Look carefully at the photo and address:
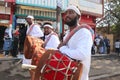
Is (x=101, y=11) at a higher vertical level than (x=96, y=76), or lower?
higher

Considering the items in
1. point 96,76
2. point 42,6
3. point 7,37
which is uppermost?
point 42,6

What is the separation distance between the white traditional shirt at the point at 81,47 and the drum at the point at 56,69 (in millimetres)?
128

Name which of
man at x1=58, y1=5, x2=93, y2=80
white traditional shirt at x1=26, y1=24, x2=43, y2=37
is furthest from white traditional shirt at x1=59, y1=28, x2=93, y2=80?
white traditional shirt at x1=26, y1=24, x2=43, y2=37

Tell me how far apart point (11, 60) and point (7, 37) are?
3.24m

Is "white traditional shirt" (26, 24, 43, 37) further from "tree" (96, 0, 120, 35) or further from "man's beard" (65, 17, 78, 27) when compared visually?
"tree" (96, 0, 120, 35)

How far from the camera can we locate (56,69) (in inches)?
145

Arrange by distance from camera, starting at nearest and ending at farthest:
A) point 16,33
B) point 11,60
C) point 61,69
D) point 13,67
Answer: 1. point 61,69
2. point 13,67
3. point 11,60
4. point 16,33

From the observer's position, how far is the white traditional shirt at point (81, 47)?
3777 millimetres

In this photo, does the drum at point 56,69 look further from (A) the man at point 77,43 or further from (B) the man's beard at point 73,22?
(B) the man's beard at point 73,22

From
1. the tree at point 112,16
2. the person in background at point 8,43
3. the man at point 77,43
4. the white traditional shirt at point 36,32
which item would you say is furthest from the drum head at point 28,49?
the tree at point 112,16

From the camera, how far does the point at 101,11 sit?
2970 cm

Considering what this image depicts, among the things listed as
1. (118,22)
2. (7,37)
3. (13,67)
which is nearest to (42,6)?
(7,37)

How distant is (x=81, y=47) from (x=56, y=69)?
42cm

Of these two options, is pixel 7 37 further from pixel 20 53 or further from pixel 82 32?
pixel 82 32
